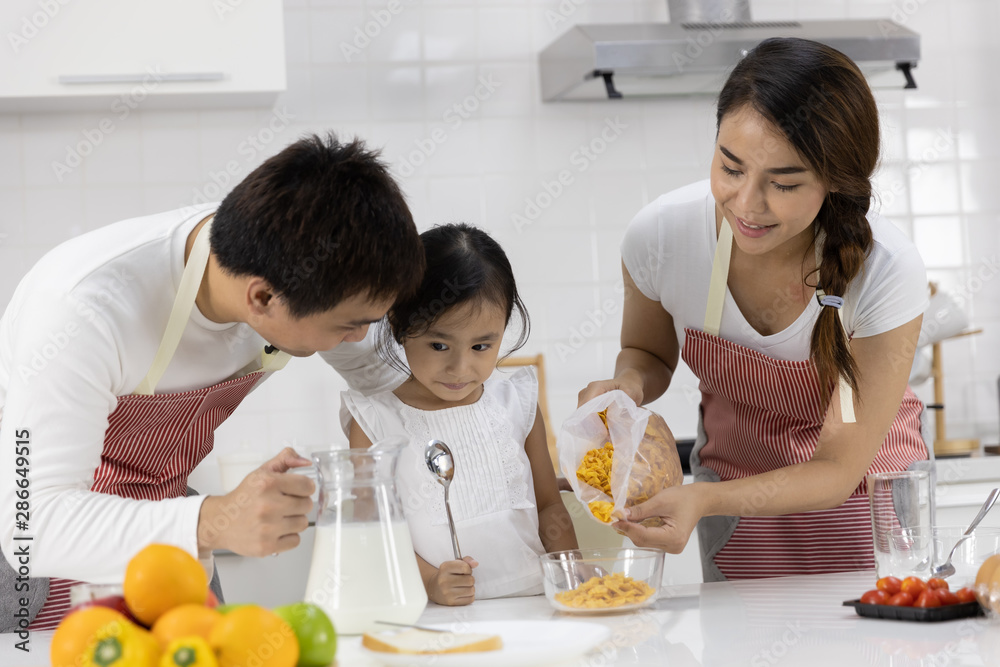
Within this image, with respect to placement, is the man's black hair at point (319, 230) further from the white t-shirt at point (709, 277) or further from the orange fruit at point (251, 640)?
the white t-shirt at point (709, 277)

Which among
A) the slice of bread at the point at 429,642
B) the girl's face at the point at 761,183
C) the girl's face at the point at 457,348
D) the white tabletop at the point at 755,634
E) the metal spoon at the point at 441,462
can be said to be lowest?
the white tabletop at the point at 755,634

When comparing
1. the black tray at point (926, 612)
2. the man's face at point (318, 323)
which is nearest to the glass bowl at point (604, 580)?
the black tray at point (926, 612)

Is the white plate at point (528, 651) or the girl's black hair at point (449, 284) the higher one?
the girl's black hair at point (449, 284)

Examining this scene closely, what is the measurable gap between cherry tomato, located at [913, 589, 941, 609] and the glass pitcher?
469mm

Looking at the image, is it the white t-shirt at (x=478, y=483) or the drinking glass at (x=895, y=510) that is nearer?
the drinking glass at (x=895, y=510)

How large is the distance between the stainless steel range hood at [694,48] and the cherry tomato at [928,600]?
1611 mm

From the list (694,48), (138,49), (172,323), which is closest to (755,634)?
(172,323)

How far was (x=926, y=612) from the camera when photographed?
89cm

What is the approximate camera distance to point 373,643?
76cm

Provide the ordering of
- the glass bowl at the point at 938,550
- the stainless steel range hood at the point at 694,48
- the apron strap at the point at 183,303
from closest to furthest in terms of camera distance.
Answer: the glass bowl at the point at 938,550 < the apron strap at the point at 183,303 < the stainless steel range hood at the point at 694,48

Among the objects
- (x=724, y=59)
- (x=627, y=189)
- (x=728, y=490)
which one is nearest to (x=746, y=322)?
(x=728, y=490)

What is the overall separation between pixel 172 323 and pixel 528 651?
617 mm

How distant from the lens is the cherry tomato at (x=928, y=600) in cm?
90

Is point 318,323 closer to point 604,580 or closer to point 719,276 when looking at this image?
point 604,580
